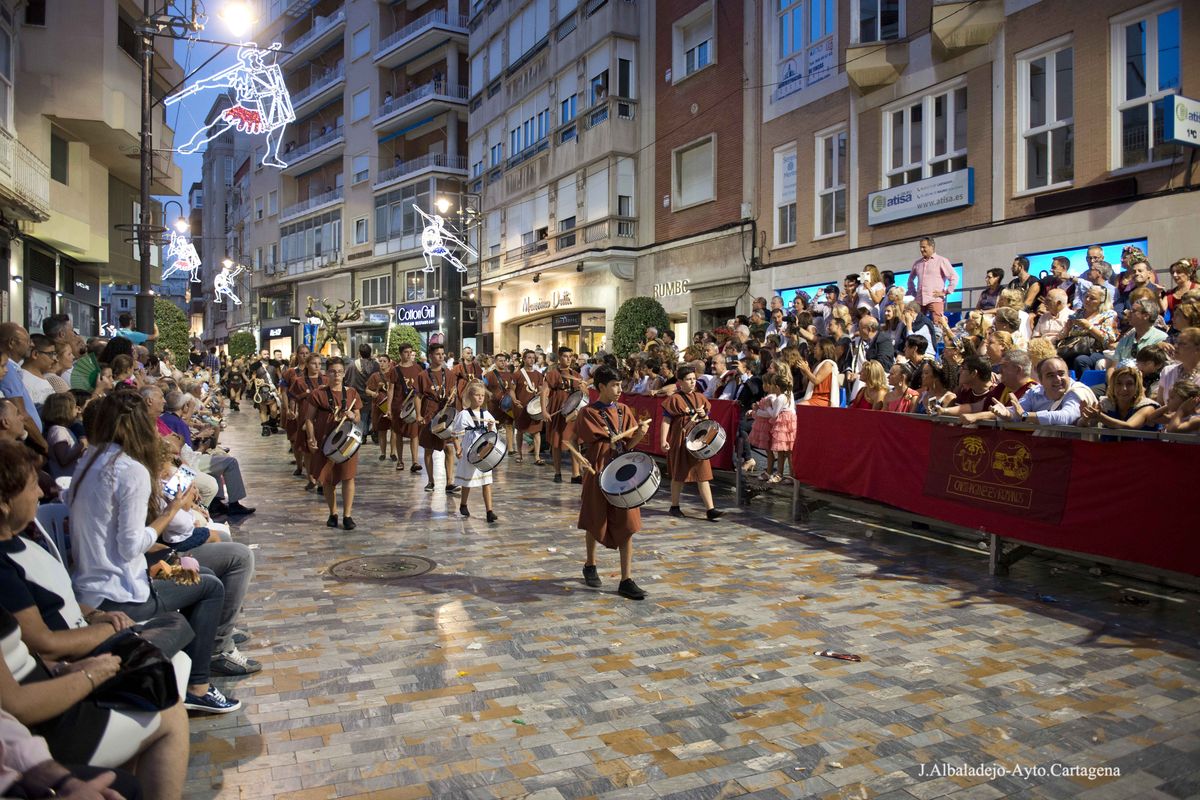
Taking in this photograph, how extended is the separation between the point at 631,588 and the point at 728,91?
20.3 meters

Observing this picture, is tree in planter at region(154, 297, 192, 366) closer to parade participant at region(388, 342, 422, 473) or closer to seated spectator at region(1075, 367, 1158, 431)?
parade participant at region(388, 342, 422, 473)

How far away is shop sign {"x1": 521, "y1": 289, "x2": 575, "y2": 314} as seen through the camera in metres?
32.3

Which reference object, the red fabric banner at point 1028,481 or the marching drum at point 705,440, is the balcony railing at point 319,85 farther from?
the red fabric banner at point 1028,481

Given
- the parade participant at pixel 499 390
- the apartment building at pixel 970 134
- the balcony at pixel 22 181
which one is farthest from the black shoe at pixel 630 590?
the balcony at pixel 22 181

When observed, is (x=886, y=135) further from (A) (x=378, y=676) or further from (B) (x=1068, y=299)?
(A) (x=378, y=676)

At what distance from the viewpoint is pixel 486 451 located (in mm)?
10023

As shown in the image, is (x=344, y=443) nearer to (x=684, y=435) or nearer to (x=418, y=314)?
(x=684, y=435)

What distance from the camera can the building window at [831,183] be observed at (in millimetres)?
20203

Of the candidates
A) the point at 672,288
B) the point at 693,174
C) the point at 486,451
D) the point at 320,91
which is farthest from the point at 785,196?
the point at 320,91

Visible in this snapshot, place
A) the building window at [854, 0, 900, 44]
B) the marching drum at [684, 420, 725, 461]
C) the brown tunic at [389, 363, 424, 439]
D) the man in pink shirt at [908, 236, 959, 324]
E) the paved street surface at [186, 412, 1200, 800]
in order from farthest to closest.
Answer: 1. the building window at [854, 0, 900, 44]
2. the brown tunic at [389, 363, 424, 439]
3. the man in pink shirt at [908, 236, 959, 324]
4. the marching drum at [684, 420, 725, 461]
5. the paved street surface at [186, 412, 1200, 800]

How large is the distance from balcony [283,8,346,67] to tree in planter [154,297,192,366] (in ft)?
101

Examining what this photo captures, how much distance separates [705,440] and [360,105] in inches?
1867

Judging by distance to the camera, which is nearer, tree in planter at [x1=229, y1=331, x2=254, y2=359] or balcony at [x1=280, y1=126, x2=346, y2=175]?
balcony at [x1=280, y1=126, x2=346, y2=175]

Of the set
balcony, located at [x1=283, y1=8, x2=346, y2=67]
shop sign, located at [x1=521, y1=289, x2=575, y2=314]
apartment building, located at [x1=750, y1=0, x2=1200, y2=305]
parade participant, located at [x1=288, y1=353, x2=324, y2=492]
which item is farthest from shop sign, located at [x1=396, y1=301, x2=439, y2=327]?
parade participant, located at [x1=288, y1=353, x2=324, y2=492]
